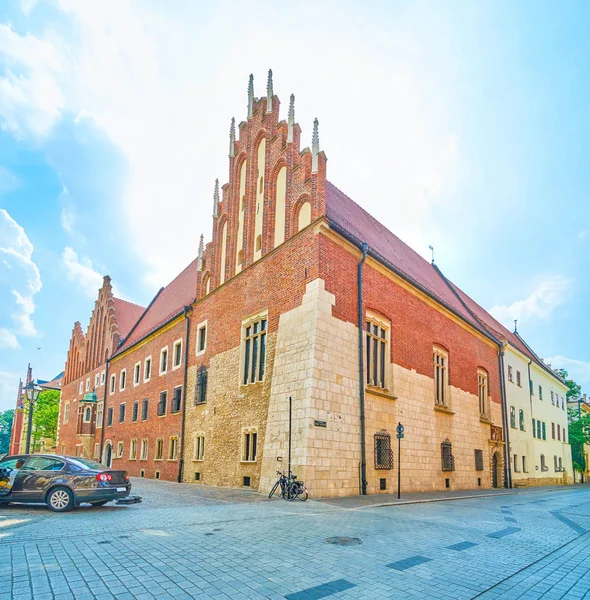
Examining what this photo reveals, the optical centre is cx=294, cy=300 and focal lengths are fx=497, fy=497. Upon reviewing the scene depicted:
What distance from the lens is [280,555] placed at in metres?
6.65

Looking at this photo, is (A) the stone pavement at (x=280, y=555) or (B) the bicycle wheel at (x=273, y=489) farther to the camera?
(B) the bicycle wheel at (x=273, y=489)

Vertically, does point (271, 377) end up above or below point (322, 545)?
above

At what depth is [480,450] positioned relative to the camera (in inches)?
1061

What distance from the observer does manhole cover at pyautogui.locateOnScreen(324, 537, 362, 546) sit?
7591 mm

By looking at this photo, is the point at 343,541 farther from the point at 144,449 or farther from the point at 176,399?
the point at 144,449

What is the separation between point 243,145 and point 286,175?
5052 mm

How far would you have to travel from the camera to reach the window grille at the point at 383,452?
57.2ft

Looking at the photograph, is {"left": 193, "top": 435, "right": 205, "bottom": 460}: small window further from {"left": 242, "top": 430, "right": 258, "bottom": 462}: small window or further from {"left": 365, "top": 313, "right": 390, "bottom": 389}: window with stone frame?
{"left": 365, "top": 313, "right": 390, "bottom": 389}: window with stone frame

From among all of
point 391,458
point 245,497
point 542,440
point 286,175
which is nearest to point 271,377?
point 245,497

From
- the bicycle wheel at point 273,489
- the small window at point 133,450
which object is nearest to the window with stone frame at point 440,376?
the bicycle wheel at point 273,489

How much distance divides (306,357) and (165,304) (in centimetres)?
2303

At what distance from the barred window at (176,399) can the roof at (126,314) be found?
16452mm

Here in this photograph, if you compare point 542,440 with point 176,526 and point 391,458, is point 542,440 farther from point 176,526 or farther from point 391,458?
point 176,526

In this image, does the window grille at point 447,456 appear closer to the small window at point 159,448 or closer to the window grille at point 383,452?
the window grille at point 383,452
